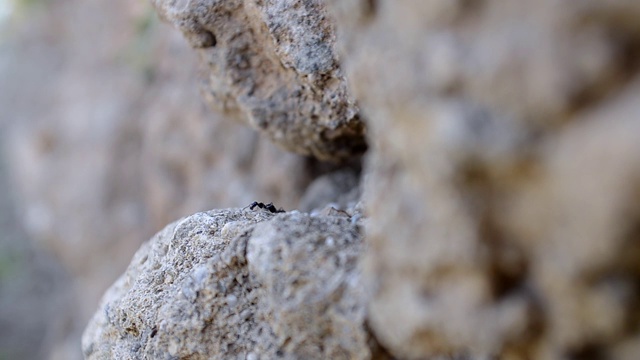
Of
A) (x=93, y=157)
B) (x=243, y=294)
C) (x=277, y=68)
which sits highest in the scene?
(x=93, y=157)

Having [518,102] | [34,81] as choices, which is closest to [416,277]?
[518,102]

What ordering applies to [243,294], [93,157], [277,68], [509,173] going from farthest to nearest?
[93,157]
[277,68]
[243,294]
[509,173]

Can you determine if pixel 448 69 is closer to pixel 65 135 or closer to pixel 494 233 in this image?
pixel 494 233

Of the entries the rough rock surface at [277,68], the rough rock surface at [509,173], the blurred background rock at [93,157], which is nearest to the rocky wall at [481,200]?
the rough rock surface at [509,173]

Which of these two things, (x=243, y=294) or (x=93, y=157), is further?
(x=93, y=157)

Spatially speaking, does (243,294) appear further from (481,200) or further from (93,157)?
(93,157)

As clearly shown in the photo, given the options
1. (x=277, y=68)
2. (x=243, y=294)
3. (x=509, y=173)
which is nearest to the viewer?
(x=509, y=173)

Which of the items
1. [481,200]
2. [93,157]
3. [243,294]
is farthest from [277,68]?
[93,157]

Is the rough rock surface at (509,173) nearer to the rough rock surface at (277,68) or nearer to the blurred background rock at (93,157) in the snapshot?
the rough rock surface at (277,68)
